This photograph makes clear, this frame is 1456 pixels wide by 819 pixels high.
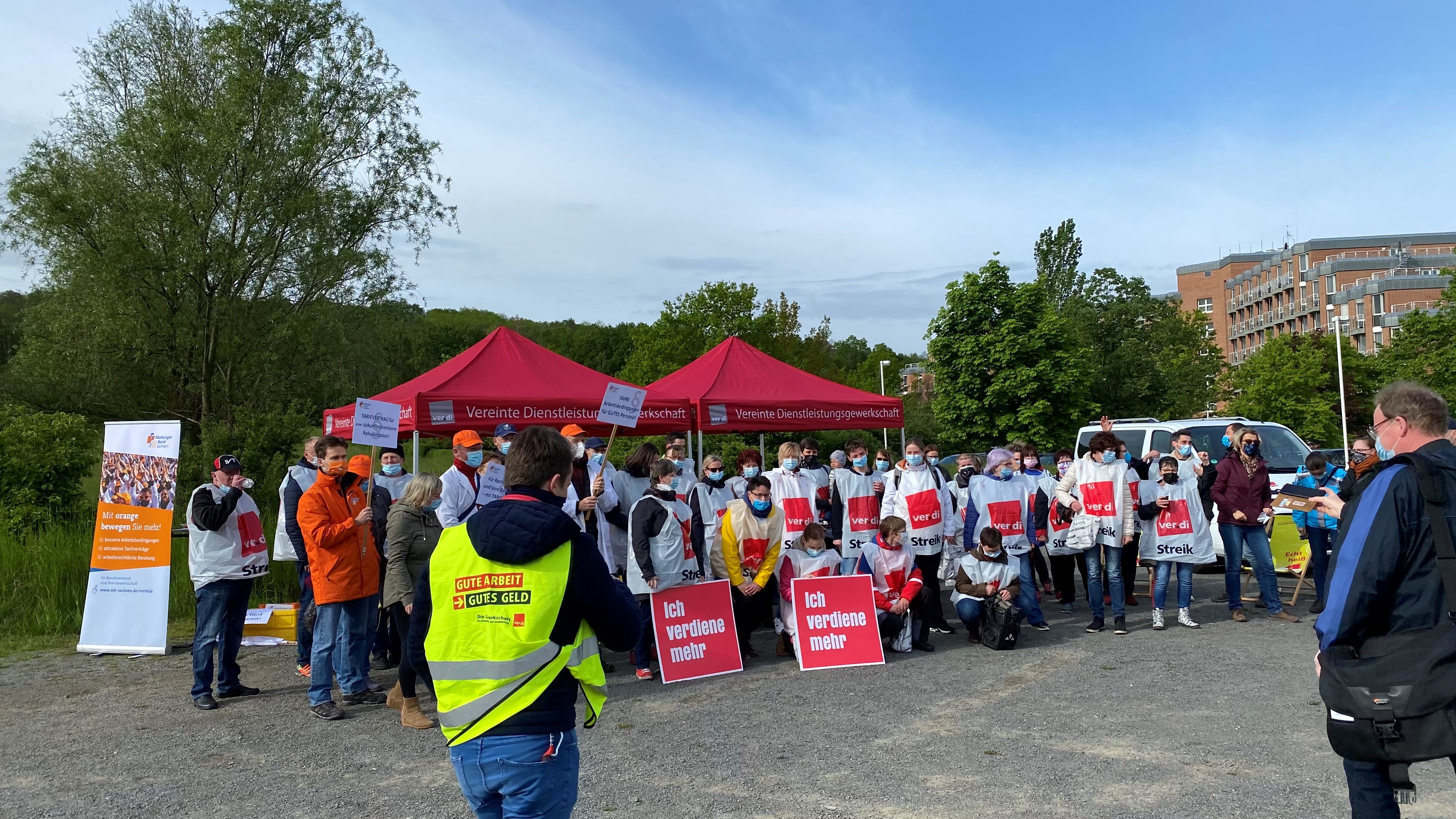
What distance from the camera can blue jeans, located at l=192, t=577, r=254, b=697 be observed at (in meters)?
7.25

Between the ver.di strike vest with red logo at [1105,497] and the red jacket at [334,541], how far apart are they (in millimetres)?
6758

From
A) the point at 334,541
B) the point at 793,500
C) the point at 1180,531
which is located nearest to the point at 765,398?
the point at 793,500

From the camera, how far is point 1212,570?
13.6 m

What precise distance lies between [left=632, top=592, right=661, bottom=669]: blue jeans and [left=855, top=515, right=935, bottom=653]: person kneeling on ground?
110 centimetres

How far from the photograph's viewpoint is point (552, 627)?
286 cm

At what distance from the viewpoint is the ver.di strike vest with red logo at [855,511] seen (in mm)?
10547

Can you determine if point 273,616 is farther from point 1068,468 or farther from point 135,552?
point 1068,468

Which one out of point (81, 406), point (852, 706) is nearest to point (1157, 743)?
point (852, 706)

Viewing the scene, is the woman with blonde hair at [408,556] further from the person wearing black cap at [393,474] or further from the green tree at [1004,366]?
the green tree at [1004,366]

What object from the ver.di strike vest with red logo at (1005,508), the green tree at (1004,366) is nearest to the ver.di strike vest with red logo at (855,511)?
the ver.di strike vest with red logo at (1005,508)

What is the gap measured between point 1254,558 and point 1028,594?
258 centimetres

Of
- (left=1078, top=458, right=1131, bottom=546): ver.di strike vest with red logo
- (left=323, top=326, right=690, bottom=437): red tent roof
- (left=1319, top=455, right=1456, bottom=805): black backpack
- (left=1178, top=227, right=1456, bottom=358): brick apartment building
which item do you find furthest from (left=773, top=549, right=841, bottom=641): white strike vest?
(left=1178, top=227, right=1456, bottom=358): brick apartment building

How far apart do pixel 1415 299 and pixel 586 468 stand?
95856 millimetres

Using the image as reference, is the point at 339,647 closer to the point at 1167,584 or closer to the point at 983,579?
the point at 983,579
